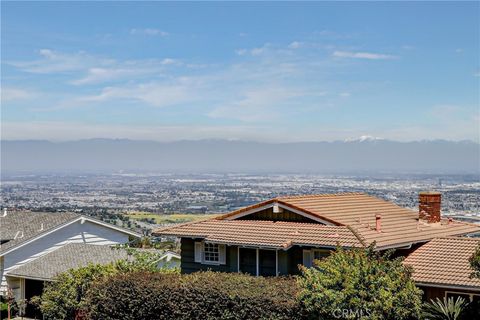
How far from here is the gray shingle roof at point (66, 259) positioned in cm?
3522

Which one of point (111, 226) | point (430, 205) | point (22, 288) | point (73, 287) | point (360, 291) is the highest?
point (430, 205)

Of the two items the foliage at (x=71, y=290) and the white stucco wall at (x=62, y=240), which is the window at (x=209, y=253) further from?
the white stucco wall at (x=62, y=240)

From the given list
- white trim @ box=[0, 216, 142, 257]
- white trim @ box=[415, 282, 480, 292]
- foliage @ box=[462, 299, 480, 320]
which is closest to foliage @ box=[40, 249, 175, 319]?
white trim @ box=[0, 216, 142, 257]

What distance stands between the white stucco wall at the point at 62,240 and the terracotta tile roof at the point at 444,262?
2175 centimetres

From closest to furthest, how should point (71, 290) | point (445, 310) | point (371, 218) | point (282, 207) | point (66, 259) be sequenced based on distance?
point (445, 310) → point (282, 207) → point (371, 218) → point (71, 290) → point (66, 259)

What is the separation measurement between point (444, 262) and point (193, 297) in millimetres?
8894

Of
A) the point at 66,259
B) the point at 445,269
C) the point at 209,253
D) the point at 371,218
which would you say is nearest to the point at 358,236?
the point at 445,269

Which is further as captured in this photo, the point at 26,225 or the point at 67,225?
the point at 26,225

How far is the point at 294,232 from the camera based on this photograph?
26.1 m

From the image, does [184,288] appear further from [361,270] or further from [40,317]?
[40,317]

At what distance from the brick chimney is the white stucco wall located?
20.0 meters

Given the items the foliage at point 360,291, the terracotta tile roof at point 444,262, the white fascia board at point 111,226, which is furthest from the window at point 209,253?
the white fascia board at point 111,226

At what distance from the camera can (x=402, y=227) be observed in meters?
27.9

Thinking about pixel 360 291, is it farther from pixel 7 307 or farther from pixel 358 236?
pixel 7 307
